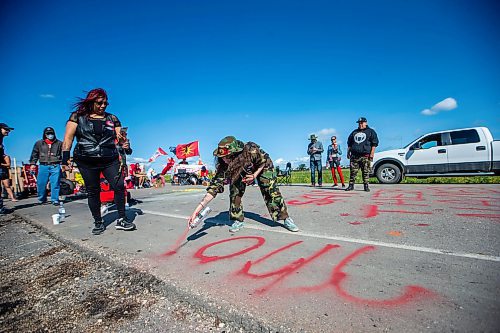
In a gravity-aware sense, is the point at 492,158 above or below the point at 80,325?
above

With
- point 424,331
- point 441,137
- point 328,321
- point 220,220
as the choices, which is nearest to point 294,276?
point 328,321

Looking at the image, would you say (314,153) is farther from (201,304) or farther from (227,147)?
(201,304)

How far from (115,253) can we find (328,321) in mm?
2333

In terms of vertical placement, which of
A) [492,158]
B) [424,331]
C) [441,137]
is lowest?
[424,331]

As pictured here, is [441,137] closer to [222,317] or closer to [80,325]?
[222,317]

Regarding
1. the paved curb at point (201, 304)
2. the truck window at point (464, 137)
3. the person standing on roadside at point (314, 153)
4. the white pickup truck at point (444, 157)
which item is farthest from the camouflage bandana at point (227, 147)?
the truck window at point (464, 137)

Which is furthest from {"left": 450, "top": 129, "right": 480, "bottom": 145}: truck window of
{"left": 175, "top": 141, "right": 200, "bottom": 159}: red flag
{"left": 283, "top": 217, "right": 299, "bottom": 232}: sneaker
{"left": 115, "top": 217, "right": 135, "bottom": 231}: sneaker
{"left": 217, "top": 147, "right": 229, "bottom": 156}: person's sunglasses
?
{"left": 175, "top": 141, "right": 200, "bottom": 159}: red flag

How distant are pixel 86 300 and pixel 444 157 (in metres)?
10.9

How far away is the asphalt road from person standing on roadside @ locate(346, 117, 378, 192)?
3.03 meters

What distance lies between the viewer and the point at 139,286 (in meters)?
1.91

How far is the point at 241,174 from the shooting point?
10.8ft

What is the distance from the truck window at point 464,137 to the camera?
834cm

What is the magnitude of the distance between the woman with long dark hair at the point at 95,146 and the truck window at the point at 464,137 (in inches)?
421

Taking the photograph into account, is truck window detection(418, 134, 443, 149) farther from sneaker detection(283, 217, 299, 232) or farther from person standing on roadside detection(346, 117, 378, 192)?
sneaker detection(283, 217, 299, 232)
